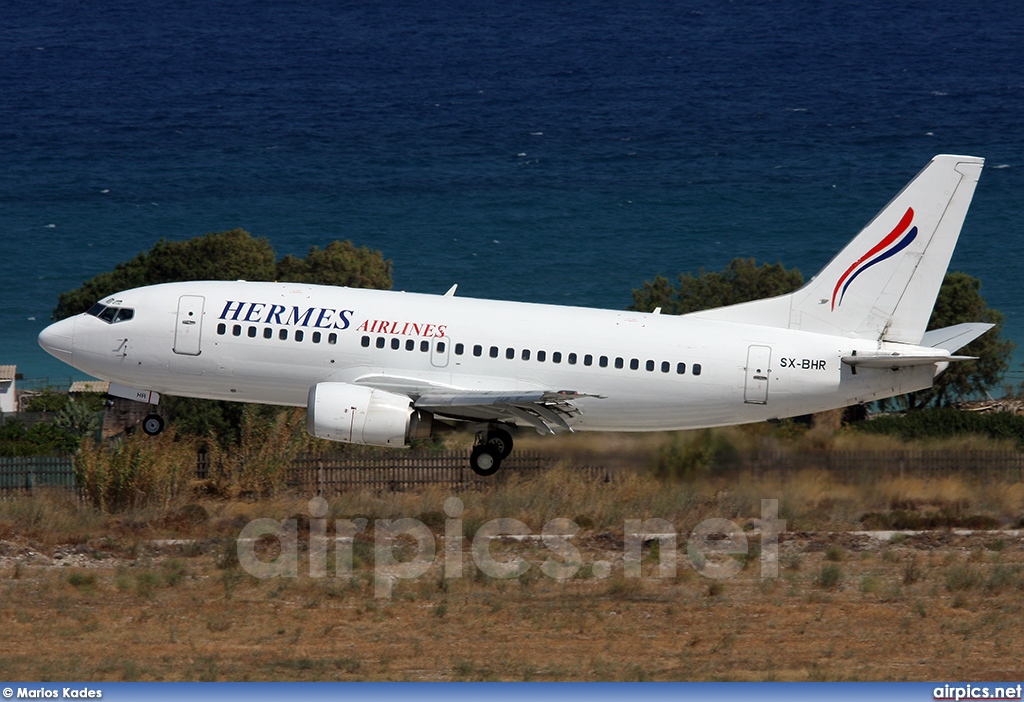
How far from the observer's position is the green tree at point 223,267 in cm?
6788

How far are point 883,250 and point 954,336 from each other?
289cm

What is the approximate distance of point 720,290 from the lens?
7662 centimetres

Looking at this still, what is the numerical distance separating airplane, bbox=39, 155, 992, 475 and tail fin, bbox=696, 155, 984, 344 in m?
0.06

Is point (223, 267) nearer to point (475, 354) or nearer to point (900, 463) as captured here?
point (475, 354)

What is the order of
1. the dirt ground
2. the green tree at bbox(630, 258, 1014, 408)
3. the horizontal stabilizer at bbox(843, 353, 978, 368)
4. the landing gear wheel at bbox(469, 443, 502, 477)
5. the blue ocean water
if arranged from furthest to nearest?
the blue ocean water, the green tree at bbox(630, 258, 1014, 408), the landing gear wheel at bbox(469, 443, 502, 477), the horizontal stabilizer at bbox(843, 353, 978, 368), the dirt ground

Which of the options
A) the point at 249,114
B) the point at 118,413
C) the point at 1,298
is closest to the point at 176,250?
the point at 118,413

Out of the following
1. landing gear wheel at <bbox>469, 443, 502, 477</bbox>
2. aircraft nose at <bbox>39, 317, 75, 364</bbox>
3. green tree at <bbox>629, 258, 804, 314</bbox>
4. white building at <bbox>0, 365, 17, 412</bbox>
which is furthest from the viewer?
white building at <bbox>0, 365, 17, 412</bbox>

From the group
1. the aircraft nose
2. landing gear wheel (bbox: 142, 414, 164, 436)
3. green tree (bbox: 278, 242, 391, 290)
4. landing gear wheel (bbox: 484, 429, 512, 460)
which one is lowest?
landing gear wheel (bbox: 484, 429, 512, 460)

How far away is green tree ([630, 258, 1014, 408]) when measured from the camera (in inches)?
2992

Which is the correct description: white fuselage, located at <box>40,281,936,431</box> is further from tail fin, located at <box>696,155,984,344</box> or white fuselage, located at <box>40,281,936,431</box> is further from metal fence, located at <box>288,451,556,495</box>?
metal fence, located at <box>288,451,556,495</box>

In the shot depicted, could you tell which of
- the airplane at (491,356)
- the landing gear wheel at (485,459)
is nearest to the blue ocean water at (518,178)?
the airplane at (491,356)

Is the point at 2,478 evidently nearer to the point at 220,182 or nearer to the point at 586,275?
the point at 586,275

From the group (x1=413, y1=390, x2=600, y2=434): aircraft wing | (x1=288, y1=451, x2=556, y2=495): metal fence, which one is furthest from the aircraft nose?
(x1=288, y1=451, x2=556, y2=495): metal fence

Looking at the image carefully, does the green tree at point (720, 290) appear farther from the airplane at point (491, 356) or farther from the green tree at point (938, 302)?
the airplane at point (491, 356)
